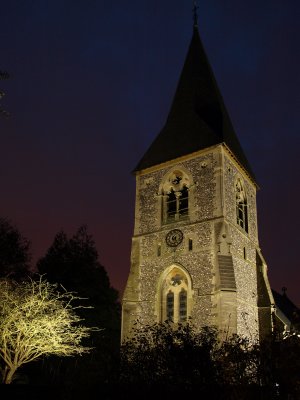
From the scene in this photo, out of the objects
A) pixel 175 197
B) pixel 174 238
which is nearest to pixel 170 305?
pixel 174 238

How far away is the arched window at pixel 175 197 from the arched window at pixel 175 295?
317 centimetres

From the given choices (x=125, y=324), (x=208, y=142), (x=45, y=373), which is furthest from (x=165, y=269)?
(x=45, y=373)

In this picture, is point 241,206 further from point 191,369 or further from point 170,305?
point 191,369

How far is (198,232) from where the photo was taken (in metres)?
24.6

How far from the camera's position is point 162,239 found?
26.0 metres

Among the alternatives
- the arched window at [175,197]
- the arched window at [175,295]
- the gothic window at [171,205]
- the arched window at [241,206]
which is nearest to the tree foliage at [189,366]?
the arched window at [175,295]

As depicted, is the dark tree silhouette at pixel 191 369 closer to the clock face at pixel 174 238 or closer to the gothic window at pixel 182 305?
the gothic window at pixel 182 305

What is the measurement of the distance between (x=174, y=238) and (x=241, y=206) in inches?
188

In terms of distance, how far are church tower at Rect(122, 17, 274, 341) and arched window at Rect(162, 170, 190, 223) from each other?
0.18 ft

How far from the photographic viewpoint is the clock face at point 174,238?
25.2m

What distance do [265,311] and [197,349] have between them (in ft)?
44.4

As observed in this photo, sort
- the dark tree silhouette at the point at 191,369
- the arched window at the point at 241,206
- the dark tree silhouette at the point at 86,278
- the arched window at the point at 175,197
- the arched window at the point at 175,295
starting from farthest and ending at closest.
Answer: the dark tree silhouette at the point at 86,278
the arched window at the point at 241,206
the arched window at the point at 175,197
the arched window at the point at 175,295
the dark tree silhouette at the point at 191,369

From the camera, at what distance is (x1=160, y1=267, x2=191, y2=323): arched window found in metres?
23.8

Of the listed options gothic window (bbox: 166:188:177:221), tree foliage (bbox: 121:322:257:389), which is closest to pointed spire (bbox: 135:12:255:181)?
gothic window (bbox: 166:188:177:221)
